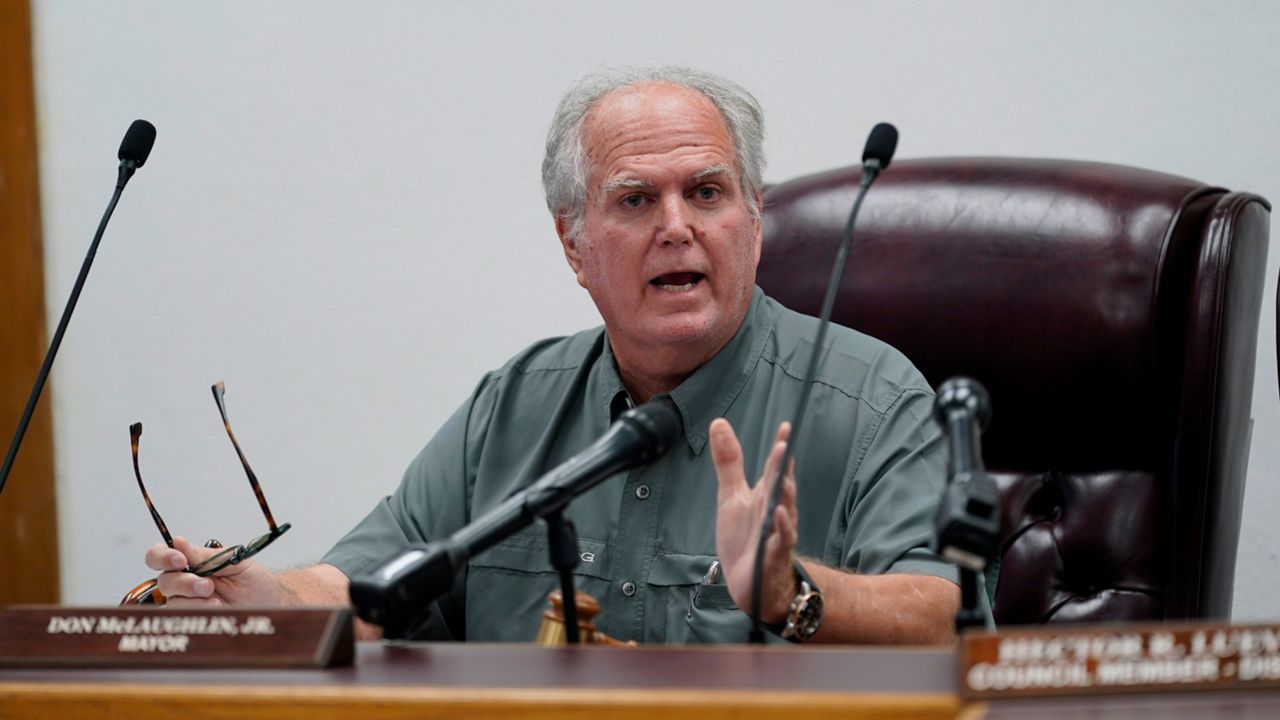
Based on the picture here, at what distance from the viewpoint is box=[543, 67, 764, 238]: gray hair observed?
1787 millimetres

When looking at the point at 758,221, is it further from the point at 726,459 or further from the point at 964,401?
the point at 964,401

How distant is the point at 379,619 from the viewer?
987mm

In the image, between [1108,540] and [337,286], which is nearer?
[1108,540]

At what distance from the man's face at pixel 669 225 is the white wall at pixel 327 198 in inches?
28.0

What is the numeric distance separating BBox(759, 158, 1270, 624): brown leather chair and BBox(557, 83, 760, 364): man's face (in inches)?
9.3

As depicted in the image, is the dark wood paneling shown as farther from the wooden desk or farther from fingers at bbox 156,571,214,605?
the wooden desk

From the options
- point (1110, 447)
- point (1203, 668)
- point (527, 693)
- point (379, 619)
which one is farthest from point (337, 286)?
point (1203, 668)

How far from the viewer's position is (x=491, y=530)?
1.04 meters

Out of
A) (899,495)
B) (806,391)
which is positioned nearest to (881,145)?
(806,391)

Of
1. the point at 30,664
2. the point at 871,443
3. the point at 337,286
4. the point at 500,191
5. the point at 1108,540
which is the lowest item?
the point at 30,664

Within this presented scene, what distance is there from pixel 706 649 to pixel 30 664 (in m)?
0.51

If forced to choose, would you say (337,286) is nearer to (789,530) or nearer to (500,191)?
(500,191)

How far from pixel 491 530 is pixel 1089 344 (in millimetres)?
990

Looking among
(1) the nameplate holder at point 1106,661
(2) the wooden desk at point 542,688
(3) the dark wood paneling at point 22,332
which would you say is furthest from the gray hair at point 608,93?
(3) the dark wood paneling at point 22,332
